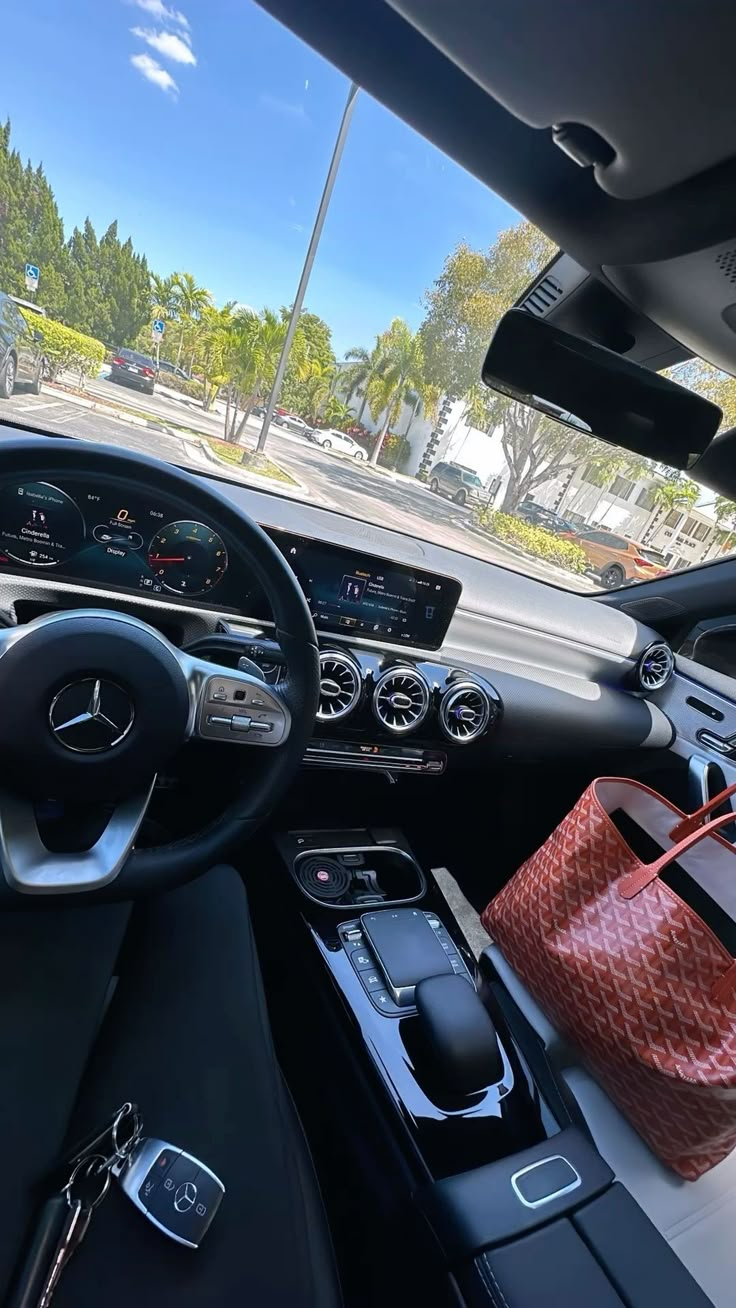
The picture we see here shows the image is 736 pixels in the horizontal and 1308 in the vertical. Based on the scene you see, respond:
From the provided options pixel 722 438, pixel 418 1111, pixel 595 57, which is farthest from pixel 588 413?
pixel 418 1111

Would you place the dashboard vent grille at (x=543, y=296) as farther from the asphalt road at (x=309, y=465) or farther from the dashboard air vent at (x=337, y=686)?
the dashboard air vent at (x=337, y=686)

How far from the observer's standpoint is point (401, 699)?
1.66m

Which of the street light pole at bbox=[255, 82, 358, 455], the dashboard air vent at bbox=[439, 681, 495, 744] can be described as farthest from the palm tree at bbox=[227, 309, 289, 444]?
the dashboard air vent at bbox=[439, 681, 495, 744]

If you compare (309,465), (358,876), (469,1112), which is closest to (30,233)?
(309,465)

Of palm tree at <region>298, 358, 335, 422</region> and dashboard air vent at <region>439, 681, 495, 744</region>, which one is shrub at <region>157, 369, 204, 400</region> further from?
dashboard air vent at <region>439, 681, 495, 744</region>

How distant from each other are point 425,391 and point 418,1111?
1.81m

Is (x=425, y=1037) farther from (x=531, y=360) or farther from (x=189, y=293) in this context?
(x=189, y=293)

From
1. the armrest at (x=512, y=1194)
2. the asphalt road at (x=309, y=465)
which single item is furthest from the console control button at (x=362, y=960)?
the asphalt road at (x=309, y=465)

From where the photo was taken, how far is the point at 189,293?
67.8 inches

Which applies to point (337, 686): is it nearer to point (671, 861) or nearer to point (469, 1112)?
point (671, 861)

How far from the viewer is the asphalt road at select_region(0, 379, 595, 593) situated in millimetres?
1569

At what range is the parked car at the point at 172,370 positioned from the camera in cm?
160

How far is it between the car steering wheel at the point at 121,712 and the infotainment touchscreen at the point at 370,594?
0.49m

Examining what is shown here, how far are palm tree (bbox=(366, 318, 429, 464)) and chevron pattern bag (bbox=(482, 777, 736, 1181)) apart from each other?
3.91 ft
